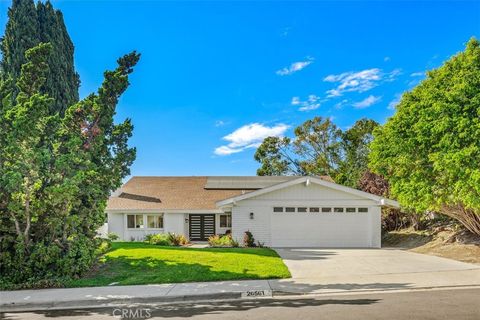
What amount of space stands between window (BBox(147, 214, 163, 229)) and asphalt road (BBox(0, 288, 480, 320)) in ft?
49.0

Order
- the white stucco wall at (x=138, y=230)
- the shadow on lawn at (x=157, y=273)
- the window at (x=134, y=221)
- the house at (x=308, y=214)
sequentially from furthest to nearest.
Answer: the window at (x=134, y=221), the white stucco wall at (x=138, y=230), the house at (x=308, y=214), the shadow on lawn at (x=157, y=273)

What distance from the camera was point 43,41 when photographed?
68.7 feet

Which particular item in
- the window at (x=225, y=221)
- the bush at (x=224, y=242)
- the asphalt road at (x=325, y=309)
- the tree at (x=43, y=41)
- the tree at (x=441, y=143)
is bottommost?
the bush at (x=224, y=242)

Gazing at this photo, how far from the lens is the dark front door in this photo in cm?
2298

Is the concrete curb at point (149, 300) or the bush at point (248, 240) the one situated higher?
the concrete curb at point (149, 300)

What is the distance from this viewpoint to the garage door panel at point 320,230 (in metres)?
19.7

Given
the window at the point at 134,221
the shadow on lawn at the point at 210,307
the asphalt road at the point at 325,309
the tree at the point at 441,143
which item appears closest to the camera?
the asphalt road at the point at 325,309

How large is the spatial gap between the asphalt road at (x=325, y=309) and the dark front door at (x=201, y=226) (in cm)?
1490

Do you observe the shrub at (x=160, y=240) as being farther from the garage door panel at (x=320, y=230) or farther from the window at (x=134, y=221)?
the garage door panel at (x=320, y=230)

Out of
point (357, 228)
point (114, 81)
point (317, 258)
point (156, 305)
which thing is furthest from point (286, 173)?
point (156, 305)

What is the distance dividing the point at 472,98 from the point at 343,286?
30.6 feet

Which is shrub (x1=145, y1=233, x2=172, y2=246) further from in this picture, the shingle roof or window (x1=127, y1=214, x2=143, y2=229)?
window (x1=127, y1=214, x2=143, y2=229)

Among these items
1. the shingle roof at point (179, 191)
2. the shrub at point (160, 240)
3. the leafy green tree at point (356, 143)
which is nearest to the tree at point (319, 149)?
the leafy green tree at point (356, 143)

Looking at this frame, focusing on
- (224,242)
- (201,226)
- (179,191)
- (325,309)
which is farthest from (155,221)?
(325,309)
